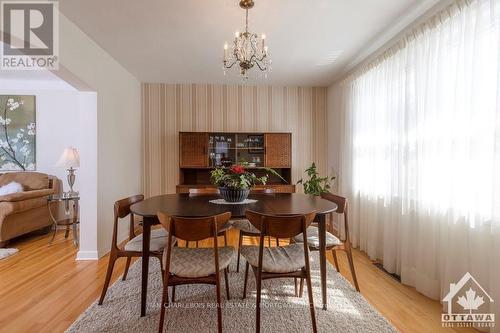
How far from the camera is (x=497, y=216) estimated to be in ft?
5.57

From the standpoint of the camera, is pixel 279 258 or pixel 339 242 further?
pixel 339 242

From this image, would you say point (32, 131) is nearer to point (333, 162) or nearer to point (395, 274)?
point (333, 162)

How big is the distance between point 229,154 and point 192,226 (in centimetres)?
319

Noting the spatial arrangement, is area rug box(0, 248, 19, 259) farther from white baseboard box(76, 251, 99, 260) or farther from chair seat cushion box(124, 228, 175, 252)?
chair seat cushion box(124, 228, 175, 252)

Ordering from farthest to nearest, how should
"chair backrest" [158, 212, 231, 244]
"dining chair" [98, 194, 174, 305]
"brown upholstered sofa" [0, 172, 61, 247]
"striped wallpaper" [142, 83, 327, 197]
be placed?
1. "striped wallpaper" [142, 83, 327, 197]
2. "brown upholstered sofa" [0, 172, 61, 247]
3. "dining chair" [98, 194, 174, 305]
4. "chair backrest" [158, 212, 231, 244]

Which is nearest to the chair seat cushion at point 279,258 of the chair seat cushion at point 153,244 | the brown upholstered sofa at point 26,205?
the chair seat cushion at point 153,244

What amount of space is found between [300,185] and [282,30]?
9.40 ft

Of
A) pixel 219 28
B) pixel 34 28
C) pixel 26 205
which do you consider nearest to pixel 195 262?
pixel 219 28

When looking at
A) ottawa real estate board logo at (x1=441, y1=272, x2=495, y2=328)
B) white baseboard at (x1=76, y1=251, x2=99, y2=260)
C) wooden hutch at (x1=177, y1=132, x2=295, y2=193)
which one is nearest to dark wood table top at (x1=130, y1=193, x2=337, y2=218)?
ottawa real estate board logo at (x1=441, y1=272, x2=495, y2=328)

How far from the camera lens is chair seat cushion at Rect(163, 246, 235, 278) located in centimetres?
172

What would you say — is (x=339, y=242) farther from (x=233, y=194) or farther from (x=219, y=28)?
(x=219, y=28)

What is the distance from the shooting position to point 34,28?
238 centimetres

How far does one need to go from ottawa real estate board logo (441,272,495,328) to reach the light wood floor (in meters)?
0.08

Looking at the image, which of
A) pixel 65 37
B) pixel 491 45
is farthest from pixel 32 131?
pixel 491 45
